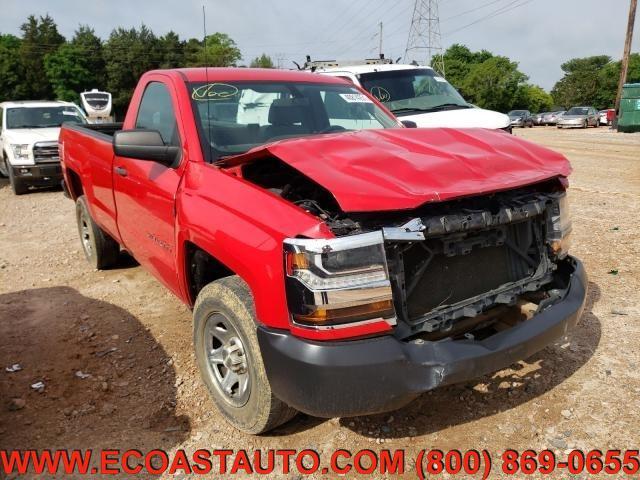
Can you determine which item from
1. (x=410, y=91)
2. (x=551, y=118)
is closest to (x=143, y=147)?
(x=410, y=91)

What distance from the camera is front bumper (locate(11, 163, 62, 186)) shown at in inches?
395

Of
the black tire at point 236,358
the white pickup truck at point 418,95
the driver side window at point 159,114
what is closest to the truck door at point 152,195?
the driver side window at point 159,114

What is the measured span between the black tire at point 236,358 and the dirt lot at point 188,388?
18 centimetres

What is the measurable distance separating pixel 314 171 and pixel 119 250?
3838mm

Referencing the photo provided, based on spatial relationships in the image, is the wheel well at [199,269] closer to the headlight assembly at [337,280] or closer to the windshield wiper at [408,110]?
the headlight assembly at [337,280]

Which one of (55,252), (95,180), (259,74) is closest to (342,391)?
(259,74)

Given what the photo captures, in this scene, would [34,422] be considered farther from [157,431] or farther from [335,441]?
[335,441]

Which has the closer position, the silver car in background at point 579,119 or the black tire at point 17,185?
the black tire at point 17,185

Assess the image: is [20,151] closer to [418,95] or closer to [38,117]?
[38,117]

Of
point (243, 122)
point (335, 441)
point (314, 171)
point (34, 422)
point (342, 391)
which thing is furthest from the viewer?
point (243, 122)

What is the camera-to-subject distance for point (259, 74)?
12.1 ft

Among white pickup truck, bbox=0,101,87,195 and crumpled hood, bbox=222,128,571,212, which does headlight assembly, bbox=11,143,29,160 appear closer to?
white pickup truck, bbox=0,101,87,195

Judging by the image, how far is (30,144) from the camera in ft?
32.6

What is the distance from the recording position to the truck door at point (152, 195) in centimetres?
311
